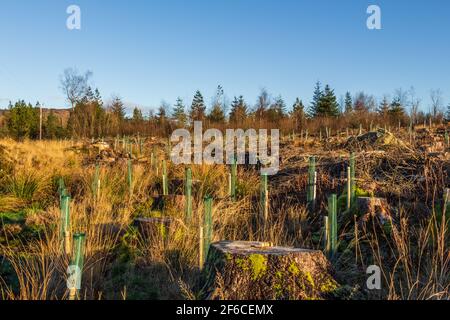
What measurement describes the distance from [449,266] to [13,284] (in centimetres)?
369

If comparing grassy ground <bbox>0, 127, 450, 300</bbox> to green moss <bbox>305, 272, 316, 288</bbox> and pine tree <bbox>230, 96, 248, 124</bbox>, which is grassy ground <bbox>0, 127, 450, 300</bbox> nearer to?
green moss <bbox>305, 272, 316, 288</bbox>

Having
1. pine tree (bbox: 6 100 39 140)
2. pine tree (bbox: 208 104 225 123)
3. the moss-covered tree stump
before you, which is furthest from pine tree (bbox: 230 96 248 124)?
the moss-covered tree stump

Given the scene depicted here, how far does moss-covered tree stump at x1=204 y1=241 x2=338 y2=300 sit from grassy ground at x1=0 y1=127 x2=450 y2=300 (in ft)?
0.67

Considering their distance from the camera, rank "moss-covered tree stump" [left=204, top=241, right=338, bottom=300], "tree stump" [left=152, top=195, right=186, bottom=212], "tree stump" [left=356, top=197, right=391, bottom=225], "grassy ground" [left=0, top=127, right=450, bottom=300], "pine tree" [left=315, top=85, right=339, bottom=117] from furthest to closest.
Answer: "pine tree" [left=315, top=85, right=339, bottom=117] < "tree stump" [left=152, top=195, right=186, bottom=212] < "tree stump" [left=356, top=197, right=391, bottom=225] < "grassy ground" [left=0, top=127, right=450, bottom=300] < "moss-covered tree stump" [left=204, top=241, right=338, bottom=300]

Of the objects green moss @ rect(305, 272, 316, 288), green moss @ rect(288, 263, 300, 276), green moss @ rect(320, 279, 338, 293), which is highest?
green moss @ rect(288, 263, 300, 276)

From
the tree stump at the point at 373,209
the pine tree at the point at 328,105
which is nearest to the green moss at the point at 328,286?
the tree stump at the point at 373,209

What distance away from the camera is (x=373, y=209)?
598 cm

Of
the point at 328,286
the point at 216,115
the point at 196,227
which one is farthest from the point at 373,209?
the point at 216,115

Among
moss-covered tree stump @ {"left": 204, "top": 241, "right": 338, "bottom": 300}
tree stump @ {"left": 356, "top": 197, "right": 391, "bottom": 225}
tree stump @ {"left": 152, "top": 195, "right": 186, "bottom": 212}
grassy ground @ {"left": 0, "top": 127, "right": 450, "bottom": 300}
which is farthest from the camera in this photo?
tree stump @ {"left": 152, "top": 195, "right": 186, "bottom": 212}

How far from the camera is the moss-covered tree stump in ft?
9.98

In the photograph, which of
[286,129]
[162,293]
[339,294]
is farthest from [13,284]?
[286,129]

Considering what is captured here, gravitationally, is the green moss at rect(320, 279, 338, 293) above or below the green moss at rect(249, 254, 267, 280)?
below

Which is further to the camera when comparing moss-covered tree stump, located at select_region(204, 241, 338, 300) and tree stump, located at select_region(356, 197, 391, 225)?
tree stump, located at select_region(356, 197, 391, 225)

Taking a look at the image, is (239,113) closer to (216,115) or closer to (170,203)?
(216,115)
